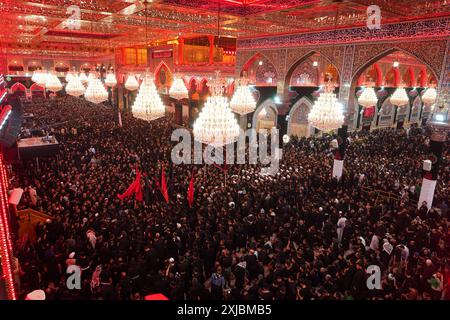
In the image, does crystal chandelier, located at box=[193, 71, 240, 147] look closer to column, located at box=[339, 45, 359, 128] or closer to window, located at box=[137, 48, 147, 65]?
column, located at box=[339, 45, 359, 128]

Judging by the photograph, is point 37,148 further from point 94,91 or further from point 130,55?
point 130,55

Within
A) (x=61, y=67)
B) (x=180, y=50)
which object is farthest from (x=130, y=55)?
(x=61, y=67)

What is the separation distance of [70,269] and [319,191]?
6425mm

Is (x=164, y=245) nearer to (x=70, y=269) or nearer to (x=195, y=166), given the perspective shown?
(x=70, y=269)

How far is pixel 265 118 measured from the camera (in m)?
16.2

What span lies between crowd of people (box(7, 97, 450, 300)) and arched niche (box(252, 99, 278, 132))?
14.2 feet

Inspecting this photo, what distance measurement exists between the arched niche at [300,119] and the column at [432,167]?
25.0 feet

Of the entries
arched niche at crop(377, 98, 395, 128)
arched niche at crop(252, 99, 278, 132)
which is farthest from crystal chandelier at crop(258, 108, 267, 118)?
arched niche at crop(377, 98, 395, 128)

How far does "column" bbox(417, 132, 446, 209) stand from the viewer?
7.43 m

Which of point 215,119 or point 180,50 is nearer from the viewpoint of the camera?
point 215,119

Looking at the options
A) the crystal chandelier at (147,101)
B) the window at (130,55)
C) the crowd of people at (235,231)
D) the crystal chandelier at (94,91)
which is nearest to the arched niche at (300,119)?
the crowd of people at (235,231)

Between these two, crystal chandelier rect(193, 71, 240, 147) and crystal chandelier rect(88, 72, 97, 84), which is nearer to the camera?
crystal chandelier rect(193, 71, 240, 147)

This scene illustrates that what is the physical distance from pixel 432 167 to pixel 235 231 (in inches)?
202

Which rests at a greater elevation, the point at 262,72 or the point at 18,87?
the point at 262,72
